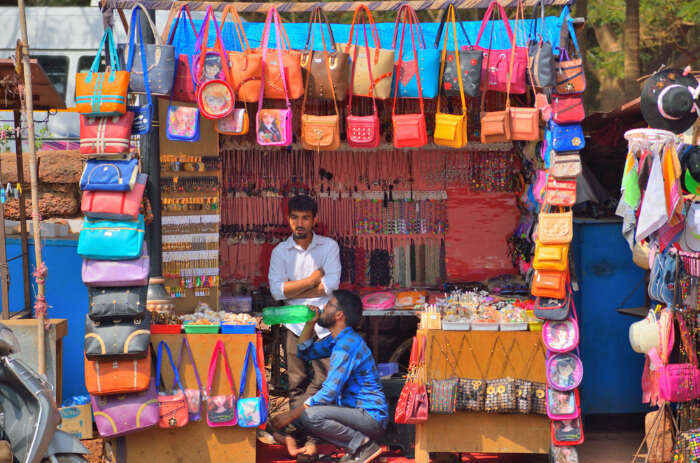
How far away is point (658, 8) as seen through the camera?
15.3 meters

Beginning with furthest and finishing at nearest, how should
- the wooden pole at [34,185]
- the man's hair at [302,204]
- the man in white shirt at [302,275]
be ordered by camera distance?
the man's hair at [302,204] → the man in white shirt at [302,275] → the wooden pole at [34,185]

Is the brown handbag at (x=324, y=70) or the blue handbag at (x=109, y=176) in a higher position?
the brown handbag at (x=324, y=70)

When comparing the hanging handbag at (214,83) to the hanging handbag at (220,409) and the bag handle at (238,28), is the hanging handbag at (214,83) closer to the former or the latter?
the bag handle at (238,28)

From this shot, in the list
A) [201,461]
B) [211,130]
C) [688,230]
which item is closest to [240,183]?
[211,130]

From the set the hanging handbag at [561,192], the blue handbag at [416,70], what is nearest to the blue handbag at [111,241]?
the blue handbag at [416,70]

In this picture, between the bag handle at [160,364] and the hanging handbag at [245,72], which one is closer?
the hanging handbag at [245,72]

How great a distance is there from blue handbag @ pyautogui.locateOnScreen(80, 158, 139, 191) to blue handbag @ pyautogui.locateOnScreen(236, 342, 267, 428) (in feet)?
5.22

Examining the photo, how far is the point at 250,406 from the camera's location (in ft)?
22.5

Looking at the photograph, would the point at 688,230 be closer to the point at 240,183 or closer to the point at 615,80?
the point at 240,183

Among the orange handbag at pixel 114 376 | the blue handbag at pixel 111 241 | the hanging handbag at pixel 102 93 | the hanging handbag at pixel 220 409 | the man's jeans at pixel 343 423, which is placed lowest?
the man's jeans at pixel 343 423

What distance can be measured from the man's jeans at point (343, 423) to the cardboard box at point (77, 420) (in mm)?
1699

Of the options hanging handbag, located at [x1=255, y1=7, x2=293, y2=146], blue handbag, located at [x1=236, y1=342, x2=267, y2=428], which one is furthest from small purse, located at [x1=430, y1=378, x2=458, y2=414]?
hanging handbag, located at [x1=255, y1=7, x2=293, y2=146]

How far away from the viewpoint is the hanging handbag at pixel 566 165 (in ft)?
21.2

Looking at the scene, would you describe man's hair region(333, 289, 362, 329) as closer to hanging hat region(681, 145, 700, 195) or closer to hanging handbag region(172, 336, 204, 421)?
hanging handbag region(172, 336, 204, 421)
